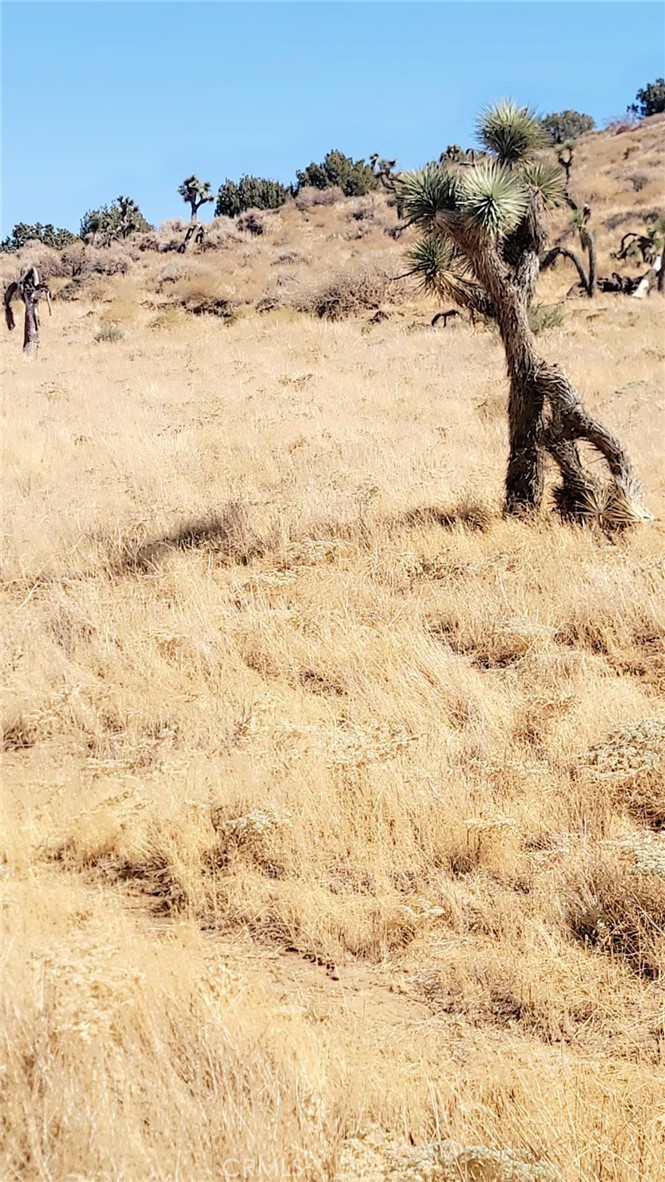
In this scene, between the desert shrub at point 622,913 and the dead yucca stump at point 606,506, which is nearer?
the desert shrub at point 622,913

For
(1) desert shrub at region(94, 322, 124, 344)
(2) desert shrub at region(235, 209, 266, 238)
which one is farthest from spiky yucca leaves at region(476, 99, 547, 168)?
(2) desert shrub at region(235, 209, 266, 238)

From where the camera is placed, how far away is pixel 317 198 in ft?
184

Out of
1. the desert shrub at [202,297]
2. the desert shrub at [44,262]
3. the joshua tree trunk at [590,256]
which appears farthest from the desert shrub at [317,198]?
the joshua tree trunk at [590,256]

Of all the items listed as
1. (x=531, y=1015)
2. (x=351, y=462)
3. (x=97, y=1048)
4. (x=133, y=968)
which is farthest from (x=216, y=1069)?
(x=351, y=462)

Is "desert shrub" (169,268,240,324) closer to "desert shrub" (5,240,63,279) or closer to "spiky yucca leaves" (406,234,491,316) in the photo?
"desert shrub" (5,240,63,279)

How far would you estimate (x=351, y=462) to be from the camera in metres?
13.0

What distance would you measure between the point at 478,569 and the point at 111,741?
154 inches

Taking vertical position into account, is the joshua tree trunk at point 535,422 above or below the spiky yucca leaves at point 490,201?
below

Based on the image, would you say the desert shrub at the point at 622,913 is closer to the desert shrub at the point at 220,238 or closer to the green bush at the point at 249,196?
A: the desert shrub at the point at 220,238

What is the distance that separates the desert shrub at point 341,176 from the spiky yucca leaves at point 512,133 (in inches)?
2013

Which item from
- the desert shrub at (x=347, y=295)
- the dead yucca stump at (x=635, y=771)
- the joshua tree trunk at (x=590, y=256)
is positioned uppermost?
the joshua tree trunk at (x=590, y=256)

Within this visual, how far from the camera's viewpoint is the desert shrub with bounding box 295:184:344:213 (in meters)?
55.4

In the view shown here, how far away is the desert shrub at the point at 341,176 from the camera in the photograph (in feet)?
194

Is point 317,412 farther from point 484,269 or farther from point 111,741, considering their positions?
point 111,741
